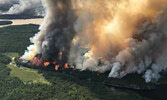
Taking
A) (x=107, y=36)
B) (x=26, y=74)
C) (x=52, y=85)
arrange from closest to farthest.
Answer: (x=52, y=85)
(x=26, y=74)
(x=107, y=36)

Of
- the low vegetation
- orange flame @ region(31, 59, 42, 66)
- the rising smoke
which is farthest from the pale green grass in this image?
the rising smoke

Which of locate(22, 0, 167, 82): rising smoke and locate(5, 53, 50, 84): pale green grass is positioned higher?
locate(22, 0, 167, 82): rising smoke

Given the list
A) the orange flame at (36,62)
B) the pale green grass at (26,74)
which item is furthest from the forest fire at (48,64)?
the pale green grass at (26,74)

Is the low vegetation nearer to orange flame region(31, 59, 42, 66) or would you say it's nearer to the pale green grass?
the pale green grass

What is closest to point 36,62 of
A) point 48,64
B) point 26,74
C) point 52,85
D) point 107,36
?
point 48,64

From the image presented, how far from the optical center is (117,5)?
116m

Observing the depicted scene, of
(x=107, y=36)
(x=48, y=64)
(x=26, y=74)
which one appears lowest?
(x=26, y=74)

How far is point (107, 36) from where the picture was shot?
116m

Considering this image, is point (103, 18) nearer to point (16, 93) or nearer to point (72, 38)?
point (72, 38)

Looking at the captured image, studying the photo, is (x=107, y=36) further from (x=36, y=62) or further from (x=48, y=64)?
(x=36, y=62)

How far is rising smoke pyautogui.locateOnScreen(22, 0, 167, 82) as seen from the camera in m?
106

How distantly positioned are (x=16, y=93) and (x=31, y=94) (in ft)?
18.4

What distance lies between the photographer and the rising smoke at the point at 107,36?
348 feet

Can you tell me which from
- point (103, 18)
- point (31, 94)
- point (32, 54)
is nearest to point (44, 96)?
point (31, 94)
